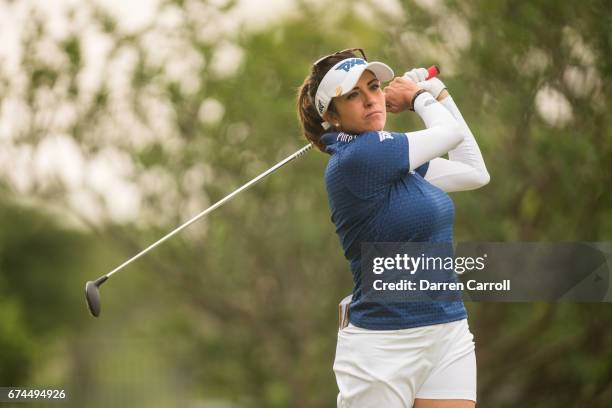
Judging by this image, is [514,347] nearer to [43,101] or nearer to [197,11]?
[197,11]

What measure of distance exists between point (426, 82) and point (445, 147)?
41 cm

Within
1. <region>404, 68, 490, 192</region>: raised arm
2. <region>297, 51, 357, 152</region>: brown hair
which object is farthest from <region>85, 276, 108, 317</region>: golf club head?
<region>404, 68, 490, 192</region>: raised arm

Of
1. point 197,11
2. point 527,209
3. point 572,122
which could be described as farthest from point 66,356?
point 572,122

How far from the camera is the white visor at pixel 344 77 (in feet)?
9.86

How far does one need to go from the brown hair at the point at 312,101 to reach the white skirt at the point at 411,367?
69 cm

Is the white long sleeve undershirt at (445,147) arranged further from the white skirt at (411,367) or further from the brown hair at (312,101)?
the white skirt at (411,367)

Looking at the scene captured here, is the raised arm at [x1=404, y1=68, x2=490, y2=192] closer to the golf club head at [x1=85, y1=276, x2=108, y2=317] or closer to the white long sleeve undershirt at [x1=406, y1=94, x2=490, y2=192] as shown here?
the white long sleeve undershirt at [x1=406, y1=94, x2=490, y2=192]

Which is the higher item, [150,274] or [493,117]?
[150,274]

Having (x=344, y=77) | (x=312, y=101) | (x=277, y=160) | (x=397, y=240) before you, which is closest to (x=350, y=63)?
(x=344, y=77)

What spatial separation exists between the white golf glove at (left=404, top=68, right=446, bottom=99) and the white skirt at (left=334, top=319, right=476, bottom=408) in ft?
2.57

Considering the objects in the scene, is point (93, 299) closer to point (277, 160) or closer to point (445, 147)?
point (445, 147)

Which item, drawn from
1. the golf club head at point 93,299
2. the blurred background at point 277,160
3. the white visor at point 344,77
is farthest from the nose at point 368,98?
the blurred background at point 277,160

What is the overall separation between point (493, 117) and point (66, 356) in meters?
14.1

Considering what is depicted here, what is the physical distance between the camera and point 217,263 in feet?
41.9
